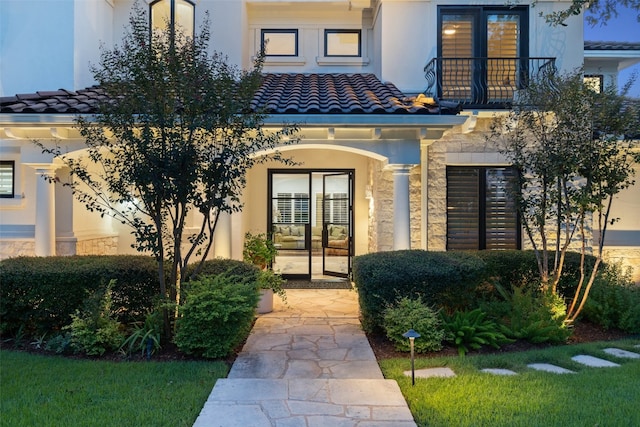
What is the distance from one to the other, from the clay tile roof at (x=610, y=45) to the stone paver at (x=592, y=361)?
879 cm

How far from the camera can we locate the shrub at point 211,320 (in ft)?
16.9

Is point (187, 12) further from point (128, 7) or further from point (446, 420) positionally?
point (446, 420)

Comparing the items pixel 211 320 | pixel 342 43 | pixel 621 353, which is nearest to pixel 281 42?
pixel 342 43

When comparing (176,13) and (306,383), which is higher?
(176,13)

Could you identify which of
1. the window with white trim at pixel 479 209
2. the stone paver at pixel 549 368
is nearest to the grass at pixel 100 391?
the stone paver at pixel 549 368

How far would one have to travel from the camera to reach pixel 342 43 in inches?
405

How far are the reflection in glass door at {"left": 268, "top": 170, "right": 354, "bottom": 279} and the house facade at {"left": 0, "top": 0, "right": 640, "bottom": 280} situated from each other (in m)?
0.03

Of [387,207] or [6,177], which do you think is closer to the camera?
[6,177]

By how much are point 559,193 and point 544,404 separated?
3.36 m

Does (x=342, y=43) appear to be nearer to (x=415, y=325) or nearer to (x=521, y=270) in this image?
(x=521, y=270)

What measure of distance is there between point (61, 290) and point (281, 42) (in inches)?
281

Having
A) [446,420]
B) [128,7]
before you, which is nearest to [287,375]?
[446,420]

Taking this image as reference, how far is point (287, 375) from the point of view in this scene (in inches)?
191

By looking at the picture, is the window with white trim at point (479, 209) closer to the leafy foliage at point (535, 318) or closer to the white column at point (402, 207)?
the white column at point (402, 207)
